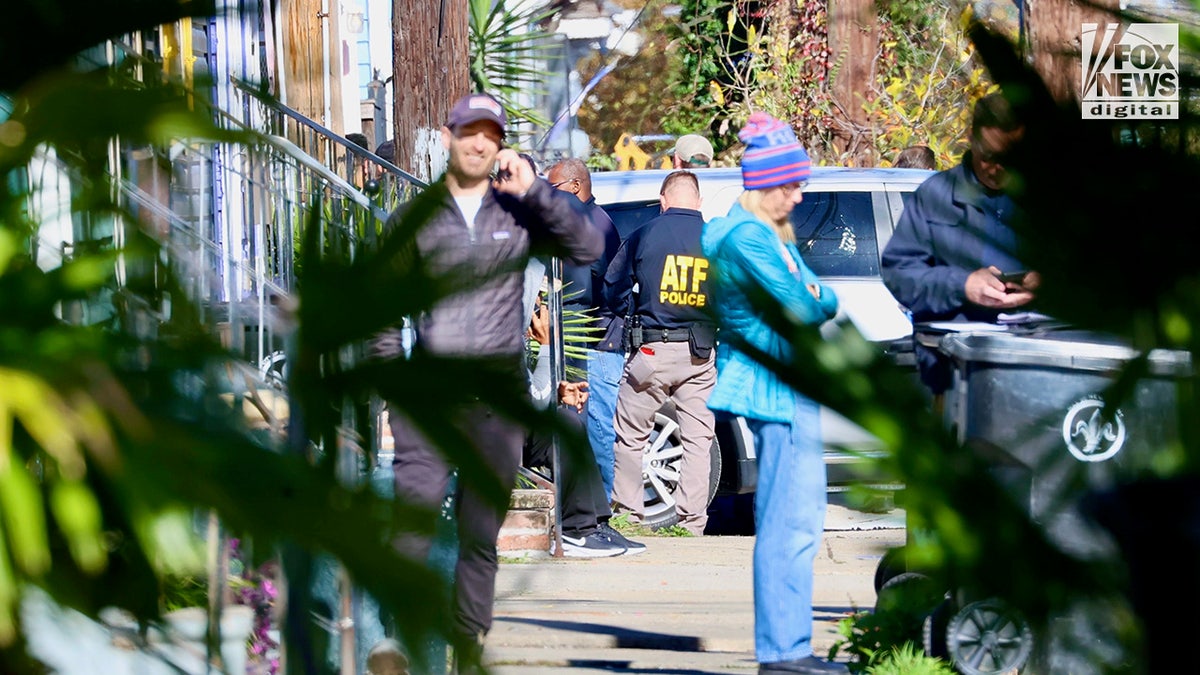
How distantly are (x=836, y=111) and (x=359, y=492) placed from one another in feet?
42.6

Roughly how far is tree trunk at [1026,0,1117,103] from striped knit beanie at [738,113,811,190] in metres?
3.60

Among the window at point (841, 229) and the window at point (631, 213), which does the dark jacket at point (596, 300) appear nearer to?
the window at point (631, 213)

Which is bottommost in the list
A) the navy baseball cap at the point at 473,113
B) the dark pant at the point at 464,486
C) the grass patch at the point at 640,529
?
the grass patch at the point at 640,529

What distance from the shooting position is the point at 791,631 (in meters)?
4.31

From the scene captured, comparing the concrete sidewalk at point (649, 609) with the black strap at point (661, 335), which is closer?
the concrete sidewalk at point (649, 609)

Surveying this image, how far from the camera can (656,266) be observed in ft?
22.6

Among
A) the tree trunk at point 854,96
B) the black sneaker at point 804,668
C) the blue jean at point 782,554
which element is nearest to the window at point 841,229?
the blue jean at point 782,554

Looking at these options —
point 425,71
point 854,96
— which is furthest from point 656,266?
point 854,96

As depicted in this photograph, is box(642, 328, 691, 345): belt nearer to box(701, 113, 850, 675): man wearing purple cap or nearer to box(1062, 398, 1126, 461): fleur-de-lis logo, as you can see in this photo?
box(701, 113, 850, 675): man wearing purple cap

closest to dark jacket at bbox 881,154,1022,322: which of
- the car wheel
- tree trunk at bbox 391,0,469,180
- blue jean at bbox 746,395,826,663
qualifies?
blue jean at bbox 746,395,826,663

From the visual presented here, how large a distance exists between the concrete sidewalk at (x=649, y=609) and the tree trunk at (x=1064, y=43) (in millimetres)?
3635

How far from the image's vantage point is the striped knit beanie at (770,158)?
4.36m

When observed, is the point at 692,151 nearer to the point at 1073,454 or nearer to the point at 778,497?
the point at 778,497

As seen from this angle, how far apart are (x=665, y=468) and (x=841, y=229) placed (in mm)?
1486
